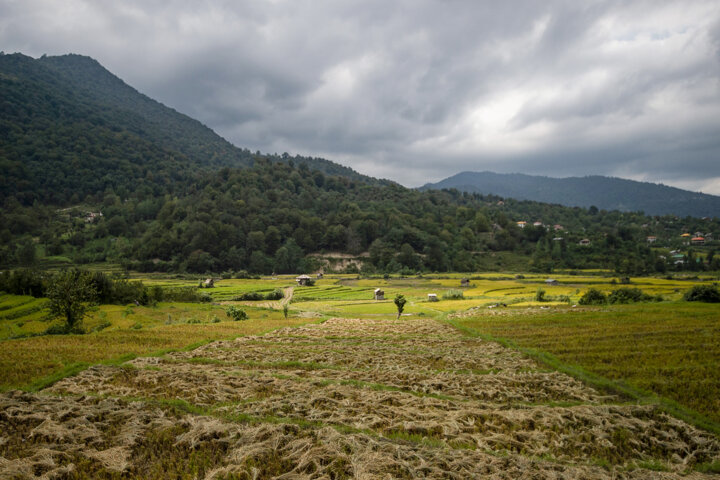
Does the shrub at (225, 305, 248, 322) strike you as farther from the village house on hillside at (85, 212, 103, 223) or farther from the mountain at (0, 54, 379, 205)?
the mountain at (0, 54, 379, 205)

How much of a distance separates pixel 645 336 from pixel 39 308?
122 feet

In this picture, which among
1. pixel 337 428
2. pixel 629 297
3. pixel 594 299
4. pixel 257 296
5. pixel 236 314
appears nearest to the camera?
pixel 337 428

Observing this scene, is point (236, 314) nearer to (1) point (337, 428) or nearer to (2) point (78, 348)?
(2) point (78, 348)

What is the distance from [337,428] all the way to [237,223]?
12267cm

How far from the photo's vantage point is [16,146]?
442ft

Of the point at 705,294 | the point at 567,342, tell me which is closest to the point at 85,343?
the point at 567,342

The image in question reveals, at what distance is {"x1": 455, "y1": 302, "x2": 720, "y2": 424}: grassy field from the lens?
8.56 metres

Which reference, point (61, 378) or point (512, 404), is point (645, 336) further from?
point (61, 378)

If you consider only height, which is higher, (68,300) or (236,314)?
(68,300)

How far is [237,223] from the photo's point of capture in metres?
119

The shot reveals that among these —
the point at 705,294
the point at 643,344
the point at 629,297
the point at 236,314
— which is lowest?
the point at 236,314

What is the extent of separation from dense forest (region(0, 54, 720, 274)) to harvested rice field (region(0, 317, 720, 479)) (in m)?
84.2

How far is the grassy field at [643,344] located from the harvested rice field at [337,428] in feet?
6.08

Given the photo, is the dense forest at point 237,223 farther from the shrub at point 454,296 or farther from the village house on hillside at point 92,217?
the shrub at point 454,296
